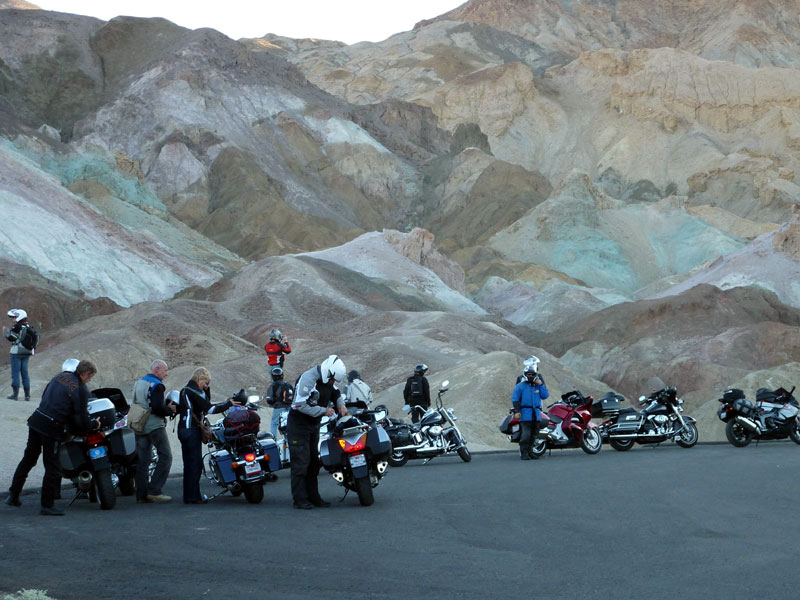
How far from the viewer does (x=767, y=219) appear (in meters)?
Answer: 108

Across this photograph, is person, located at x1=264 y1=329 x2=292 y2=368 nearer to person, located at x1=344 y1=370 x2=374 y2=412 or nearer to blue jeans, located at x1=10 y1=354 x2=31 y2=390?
person, located at x1=344 y1=370 x2=374 y2=412

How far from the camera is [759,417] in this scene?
20.7 meters

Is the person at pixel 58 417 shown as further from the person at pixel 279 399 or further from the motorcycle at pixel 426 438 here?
the motorcycle at pixel 426 438

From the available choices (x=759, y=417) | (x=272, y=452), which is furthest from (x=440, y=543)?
(x=759, y=417)

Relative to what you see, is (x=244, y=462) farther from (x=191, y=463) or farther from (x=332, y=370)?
(x=332, y=370)

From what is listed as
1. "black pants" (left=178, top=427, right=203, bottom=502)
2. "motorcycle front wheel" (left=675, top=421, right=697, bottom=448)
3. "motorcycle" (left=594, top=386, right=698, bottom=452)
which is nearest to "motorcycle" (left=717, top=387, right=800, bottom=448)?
"motorcycle front wheel" (left=675, top=421, right=697, bottom=448)

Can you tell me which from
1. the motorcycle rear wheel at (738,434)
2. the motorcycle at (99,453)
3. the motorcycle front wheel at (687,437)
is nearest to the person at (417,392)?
the motorcycle front wheel at (687,437)

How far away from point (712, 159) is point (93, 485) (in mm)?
117685

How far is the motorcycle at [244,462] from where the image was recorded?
11.9m

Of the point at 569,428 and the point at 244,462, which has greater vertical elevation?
the point at 569,428

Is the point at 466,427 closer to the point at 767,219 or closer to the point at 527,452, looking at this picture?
the point at 527,452

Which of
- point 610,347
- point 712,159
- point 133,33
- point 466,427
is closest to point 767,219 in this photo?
point 712,159

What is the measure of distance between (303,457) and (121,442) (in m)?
2.01

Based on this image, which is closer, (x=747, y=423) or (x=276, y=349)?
(x=276, y=349)
